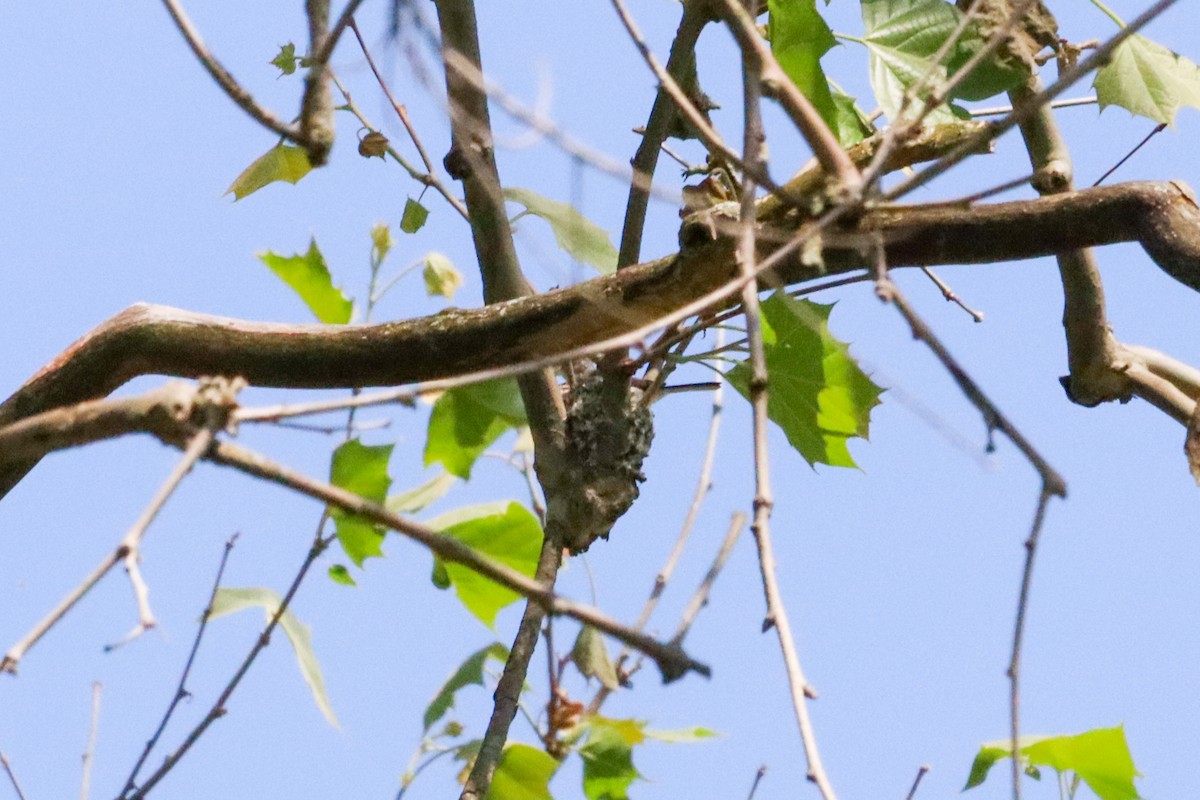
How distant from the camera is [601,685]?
1.21 m

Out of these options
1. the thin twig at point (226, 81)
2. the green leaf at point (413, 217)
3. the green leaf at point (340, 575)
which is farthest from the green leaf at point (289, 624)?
the thin twig at point (226, 81)

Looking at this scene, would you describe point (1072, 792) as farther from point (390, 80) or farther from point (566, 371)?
point (390, 80)

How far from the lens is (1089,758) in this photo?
0.86 meters

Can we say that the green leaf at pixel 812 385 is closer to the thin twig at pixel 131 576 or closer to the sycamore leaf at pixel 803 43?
the sycamore leaf at pixel 803 43

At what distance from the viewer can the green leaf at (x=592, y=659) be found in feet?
3.77

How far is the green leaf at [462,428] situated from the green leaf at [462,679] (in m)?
0.25

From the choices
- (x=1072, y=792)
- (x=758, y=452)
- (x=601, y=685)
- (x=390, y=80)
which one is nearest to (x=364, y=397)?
(x=758, y=452)

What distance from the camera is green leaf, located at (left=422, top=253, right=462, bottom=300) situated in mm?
1242

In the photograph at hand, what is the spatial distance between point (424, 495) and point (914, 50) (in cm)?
65

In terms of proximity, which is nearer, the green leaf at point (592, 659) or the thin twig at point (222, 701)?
the thin twig at point (222, 701)

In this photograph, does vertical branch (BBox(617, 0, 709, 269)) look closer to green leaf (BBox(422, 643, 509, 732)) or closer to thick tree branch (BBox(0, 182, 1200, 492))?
thick tree branch (BBox(0, 182, 1200, 492))

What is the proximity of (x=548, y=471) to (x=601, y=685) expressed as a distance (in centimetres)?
39

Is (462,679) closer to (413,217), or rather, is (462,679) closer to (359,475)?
(359,475)

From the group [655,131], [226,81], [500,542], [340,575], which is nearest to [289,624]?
[340,575]
